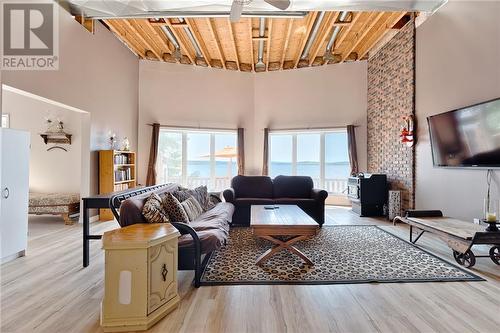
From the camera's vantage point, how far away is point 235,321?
202cm

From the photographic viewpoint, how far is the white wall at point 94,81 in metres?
4.29

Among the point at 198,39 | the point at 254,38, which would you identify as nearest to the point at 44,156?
the point at 198,39

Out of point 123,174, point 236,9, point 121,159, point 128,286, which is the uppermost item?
point 236,9

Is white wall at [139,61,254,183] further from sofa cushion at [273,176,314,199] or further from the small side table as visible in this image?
the small side table

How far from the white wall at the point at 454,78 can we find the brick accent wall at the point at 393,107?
24 centimetres

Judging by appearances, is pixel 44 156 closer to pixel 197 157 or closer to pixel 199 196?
pixel 197 157

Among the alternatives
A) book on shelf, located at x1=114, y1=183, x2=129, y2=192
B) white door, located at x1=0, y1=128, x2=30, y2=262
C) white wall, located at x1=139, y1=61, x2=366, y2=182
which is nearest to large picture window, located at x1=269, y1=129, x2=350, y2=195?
white wall, located at x1=139, y1=61, x2=366, y2=182

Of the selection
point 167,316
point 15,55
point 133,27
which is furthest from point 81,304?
point 133,27

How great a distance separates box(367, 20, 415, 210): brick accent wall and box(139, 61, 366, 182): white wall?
0.43 m

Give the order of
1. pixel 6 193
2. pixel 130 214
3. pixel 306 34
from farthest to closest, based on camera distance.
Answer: pixel 306 34, pixel 6 193, pixel 130 214

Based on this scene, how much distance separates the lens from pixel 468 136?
384 centimetres

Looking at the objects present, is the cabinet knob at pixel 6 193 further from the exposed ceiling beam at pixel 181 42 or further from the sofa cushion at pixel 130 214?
the exposed ceiling beam at pixel 181 42

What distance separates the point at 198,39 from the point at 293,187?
406 centimetres

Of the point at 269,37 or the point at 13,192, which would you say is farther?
the point at 269,37
